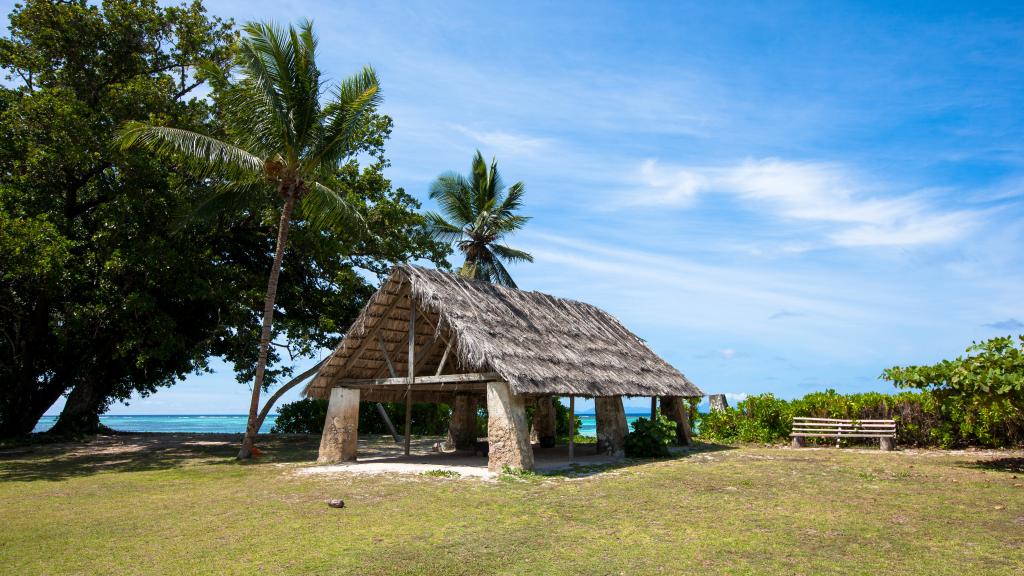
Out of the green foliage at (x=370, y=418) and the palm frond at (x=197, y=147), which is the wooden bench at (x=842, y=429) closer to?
the green foliage at (x=370, y=418)

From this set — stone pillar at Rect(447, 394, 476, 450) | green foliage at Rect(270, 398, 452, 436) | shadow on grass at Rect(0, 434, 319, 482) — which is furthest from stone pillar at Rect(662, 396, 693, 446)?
shadow on grass at Rect(0, 434, 319, 482)

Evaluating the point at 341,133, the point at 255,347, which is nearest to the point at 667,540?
the point at 341,133

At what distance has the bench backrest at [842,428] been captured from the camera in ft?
54.6

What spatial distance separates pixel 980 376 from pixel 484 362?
842 cm

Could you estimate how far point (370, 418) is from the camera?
23.4m

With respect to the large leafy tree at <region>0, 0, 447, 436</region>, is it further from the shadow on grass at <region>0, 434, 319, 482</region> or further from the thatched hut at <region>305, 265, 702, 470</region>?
the thatched hut at <region>305, 265, 702, 470</region>

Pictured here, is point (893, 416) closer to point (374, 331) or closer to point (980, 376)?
point (980, 376)

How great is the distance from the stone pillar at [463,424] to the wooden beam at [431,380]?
316 centimetres

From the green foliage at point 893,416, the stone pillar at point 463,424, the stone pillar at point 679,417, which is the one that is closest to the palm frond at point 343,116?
the stone pillar at point 463,424

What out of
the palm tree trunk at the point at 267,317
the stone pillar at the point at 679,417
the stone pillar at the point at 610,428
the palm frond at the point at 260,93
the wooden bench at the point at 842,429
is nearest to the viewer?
the palm frond at the point at 260,93

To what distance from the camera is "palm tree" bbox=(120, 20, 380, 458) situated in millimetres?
14406

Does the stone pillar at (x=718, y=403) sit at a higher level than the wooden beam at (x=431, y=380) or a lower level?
lower

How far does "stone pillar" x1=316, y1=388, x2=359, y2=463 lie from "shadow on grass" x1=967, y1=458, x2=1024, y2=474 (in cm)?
1203

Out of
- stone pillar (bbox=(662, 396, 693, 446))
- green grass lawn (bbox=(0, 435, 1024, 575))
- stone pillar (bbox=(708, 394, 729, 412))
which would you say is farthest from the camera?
stone pillar (bbox=(708, 394, 729, 412))
